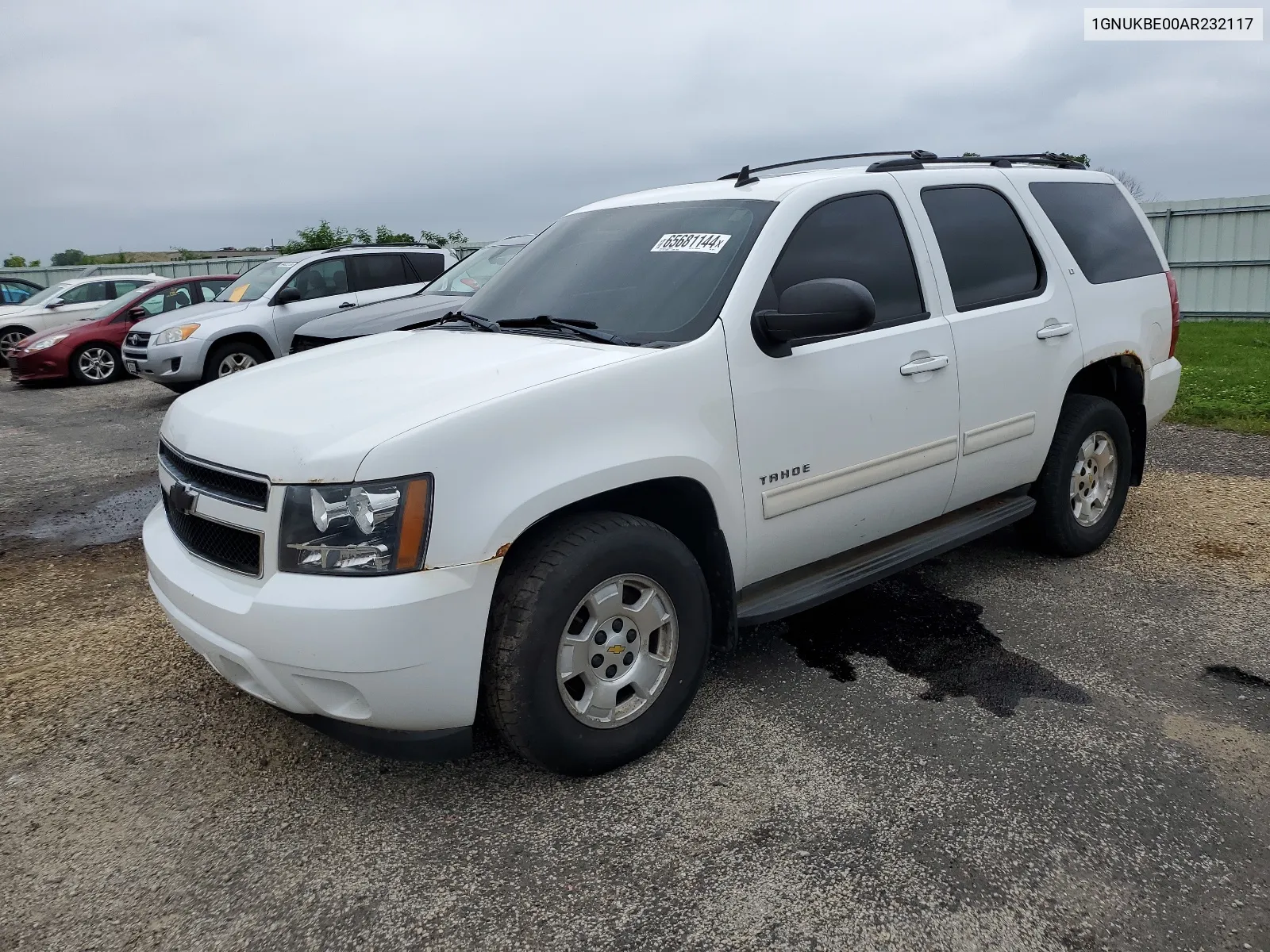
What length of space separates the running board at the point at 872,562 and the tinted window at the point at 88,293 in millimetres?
16986

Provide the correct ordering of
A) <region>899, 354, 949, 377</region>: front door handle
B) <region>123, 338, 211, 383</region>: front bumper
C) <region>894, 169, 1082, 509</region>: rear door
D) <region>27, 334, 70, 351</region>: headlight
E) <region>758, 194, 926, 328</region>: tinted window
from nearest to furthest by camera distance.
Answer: <region>758, 194, 926, 328</region>: tinted window, <region>899, 354, 949, 377</region>: front door handle, <region>894, 169, 1082, 509</region>: rear door, <region>123, 338, 211, 383</region>: front bumper, <region>27, 334, 70, 351</region>: headlight

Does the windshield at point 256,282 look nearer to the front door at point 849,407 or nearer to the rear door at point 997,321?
the rear door at point 997,321

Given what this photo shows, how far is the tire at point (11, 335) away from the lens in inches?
662

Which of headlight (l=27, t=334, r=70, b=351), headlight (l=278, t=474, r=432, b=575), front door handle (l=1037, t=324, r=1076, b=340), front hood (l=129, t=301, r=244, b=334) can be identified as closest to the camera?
headlight (l=278, t=474, r=432, b=575)

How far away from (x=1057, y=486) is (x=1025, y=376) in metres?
0.67

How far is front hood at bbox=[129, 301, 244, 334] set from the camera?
38.1ft

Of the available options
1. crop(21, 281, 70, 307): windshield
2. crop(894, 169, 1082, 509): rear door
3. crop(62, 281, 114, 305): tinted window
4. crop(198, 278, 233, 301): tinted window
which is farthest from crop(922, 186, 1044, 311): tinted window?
crop(21, 281, 70, 307): windshield

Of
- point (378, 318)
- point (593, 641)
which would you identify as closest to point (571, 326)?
point (593, 641)

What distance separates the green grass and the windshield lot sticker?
5850mm

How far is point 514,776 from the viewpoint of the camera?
3.20 metres

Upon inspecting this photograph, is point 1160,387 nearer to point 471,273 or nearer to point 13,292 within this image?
point 471,273

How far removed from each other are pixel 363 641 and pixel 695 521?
4.02 ft

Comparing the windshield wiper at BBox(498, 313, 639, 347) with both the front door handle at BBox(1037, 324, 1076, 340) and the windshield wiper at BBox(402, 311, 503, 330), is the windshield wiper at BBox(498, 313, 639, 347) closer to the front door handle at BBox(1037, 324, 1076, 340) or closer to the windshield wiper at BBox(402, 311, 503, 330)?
the windshield wiper at BBox(402, 311, 503, 330)

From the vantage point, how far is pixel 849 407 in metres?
3.62
